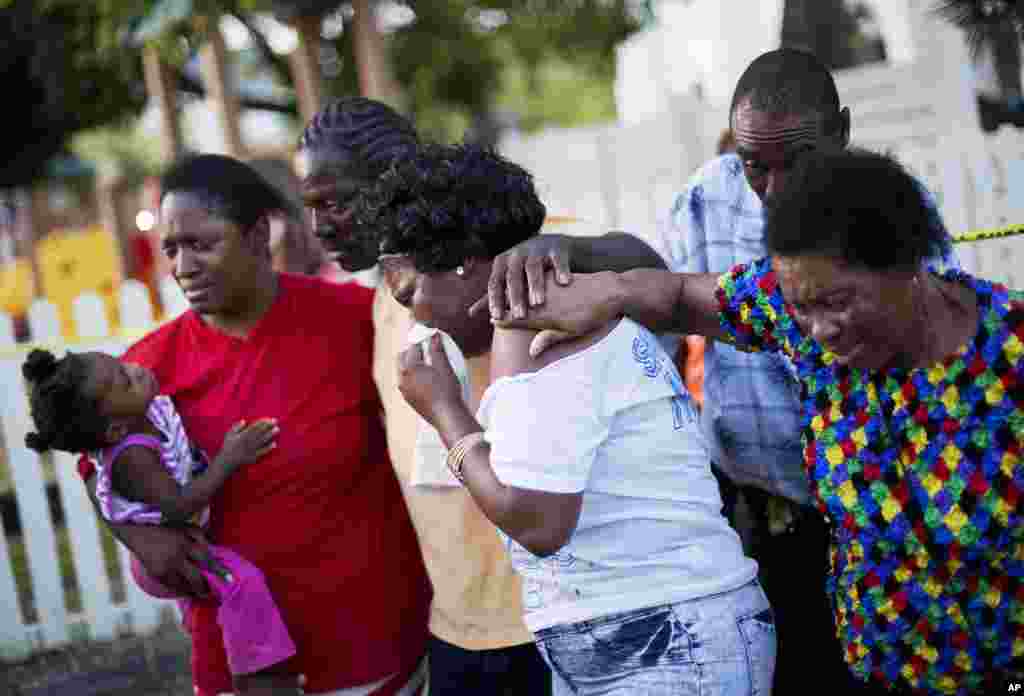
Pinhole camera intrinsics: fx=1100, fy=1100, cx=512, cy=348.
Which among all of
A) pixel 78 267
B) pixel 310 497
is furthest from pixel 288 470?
pixel 78 267

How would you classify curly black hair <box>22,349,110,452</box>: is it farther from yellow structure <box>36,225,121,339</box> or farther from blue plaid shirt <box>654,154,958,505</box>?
yellow structure <box>36,225,121,339</box>

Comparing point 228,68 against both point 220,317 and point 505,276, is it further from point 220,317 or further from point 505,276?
point 505,276

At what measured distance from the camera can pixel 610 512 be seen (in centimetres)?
197

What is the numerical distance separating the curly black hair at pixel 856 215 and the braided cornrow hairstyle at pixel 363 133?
145 centimetres

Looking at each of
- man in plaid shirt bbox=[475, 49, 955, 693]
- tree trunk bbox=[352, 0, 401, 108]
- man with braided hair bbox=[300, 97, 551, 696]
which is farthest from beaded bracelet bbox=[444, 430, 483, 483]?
tree trunk bbox=[352, 0, 401, 108]

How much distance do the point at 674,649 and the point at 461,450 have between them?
0.52 meters

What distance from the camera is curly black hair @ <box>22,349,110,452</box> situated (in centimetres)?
295

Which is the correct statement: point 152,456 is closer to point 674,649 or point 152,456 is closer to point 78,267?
point 674,649

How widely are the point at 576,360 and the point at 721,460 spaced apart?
1.19m

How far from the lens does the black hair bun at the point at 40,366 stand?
303 cm

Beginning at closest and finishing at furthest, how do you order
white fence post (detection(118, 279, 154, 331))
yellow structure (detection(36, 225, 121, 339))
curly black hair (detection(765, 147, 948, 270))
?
curly black hair (detection(765, 147, 948, 270)), white fence post (detection(118, 279, 154, 331)), yellow structure (detection(36, 225, 121, 339))

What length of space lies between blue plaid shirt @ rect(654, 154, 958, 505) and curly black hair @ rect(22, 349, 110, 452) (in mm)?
1635

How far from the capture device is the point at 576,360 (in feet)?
6.27

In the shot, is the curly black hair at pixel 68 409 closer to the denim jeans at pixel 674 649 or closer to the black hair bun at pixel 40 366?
the black hair bun at pixel 40 366
